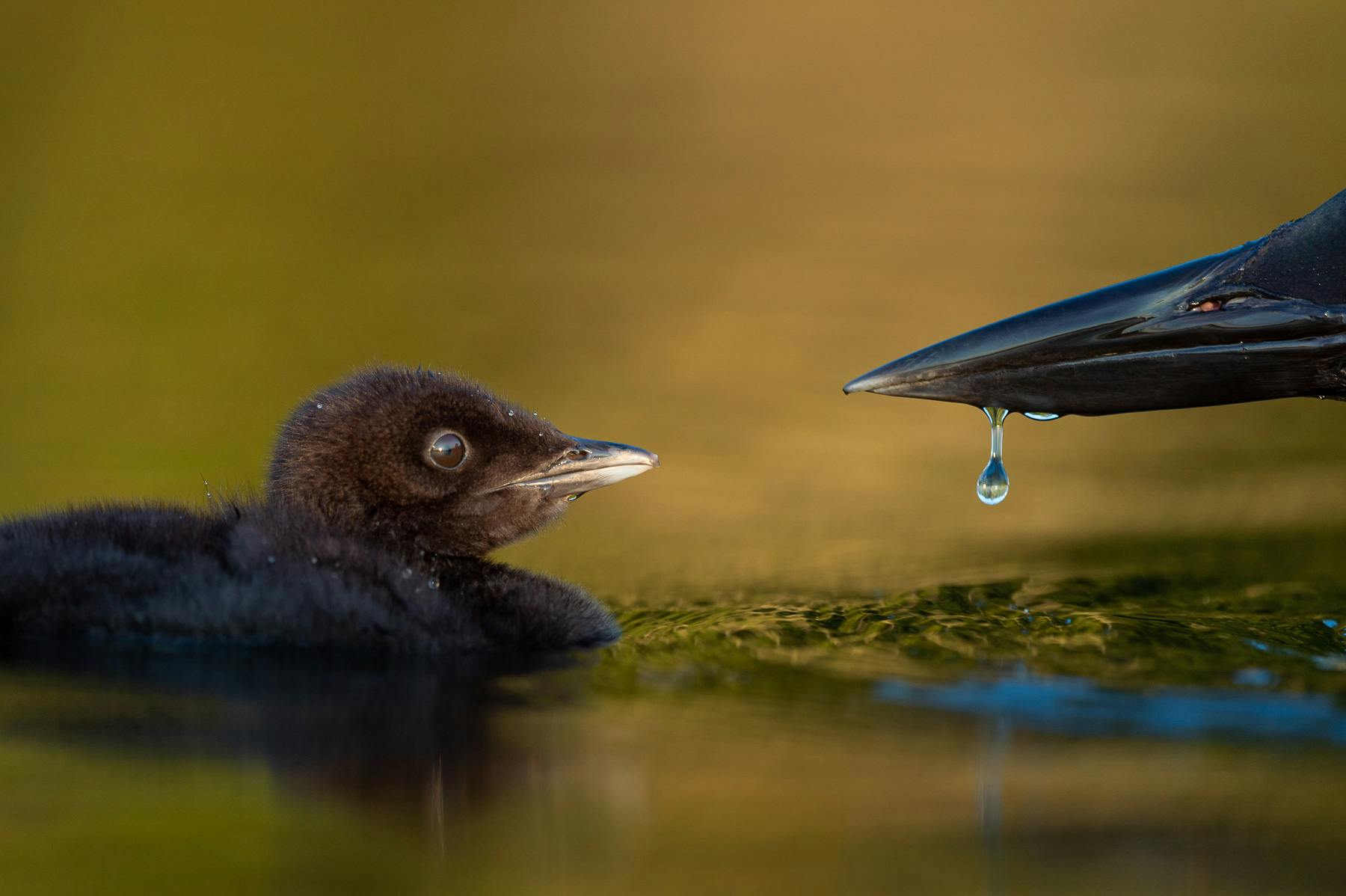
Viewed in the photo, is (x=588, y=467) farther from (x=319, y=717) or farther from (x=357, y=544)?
(x=319, y=717)

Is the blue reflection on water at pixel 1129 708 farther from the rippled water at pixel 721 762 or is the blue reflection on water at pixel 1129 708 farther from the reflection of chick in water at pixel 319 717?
the reflection of chick in water at pixel 319 717

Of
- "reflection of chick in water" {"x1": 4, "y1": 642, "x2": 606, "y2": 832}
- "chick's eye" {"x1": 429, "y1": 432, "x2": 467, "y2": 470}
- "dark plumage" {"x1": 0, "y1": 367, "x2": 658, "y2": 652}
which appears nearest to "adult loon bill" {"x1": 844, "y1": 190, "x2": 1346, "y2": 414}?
"dark plumage" {"x1": 0, "y1": 367, "x2": 658, "y2": 652}

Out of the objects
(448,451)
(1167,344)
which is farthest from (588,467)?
(1167,344)

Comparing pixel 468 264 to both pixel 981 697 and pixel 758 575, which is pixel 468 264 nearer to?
pixel 758 575

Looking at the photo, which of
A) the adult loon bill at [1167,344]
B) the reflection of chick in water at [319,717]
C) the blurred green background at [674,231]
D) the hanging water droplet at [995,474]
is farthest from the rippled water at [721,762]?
the blurred green background at [674,231]

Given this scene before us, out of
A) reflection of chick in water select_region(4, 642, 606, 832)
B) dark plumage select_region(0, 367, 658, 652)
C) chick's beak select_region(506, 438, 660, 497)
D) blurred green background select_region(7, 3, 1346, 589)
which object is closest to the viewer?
reflection of chick in water select_region(4, 642, 606, 832)

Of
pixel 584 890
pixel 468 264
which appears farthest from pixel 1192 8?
pixel 584 890

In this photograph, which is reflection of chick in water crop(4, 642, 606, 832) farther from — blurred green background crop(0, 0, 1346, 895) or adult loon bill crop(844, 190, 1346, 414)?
adult loon bill crop(844, 190, 1346, 414)
